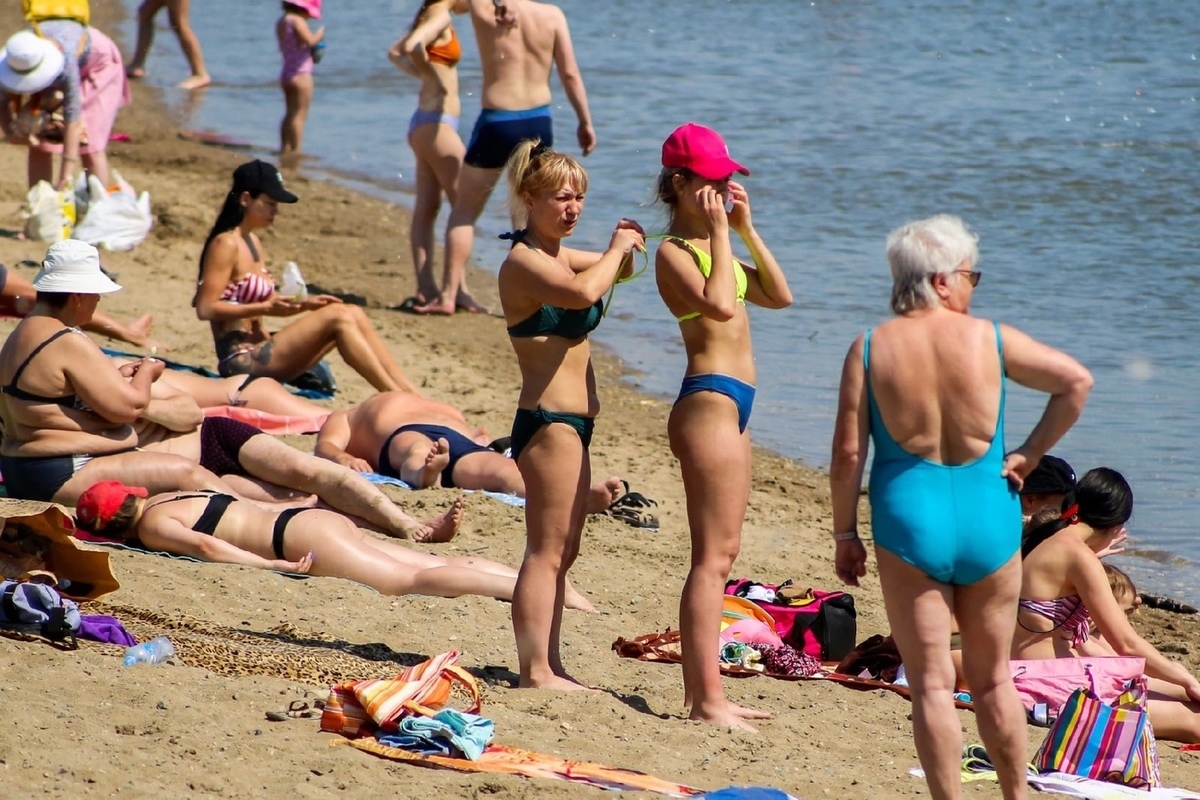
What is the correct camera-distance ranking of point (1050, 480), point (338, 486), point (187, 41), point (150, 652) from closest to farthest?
point (150, 652), point (1050, 480), point (338, 486), point (187, 41)

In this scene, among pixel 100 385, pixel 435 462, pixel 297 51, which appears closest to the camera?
pixel 100 385

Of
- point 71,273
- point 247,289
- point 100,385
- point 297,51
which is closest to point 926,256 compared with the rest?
point 100,385

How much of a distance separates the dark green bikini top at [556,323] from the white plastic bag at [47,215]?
6636 millimetres

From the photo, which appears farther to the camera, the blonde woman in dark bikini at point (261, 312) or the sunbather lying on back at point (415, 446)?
the blonde woman in dark bikini at point (261, 312)

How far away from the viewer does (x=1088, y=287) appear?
36.0 feet

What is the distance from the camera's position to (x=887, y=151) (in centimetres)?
1539

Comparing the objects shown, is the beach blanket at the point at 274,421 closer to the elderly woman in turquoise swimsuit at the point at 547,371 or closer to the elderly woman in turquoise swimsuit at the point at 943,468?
the elderly woman in turquoise swimsuit at the point at 547,371

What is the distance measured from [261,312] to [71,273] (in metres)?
1.97

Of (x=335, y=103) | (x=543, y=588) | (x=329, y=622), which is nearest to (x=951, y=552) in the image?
(x=543, y=588)

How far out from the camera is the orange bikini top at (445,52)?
31.6 ft

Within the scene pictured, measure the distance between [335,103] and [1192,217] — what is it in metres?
10.3

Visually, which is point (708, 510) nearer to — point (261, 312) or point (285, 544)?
point (285, 544)

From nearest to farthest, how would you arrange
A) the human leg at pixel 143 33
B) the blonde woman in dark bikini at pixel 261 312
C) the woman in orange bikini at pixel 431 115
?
the blonde woman in dark bikini at pixel 261 312 → the woman in orange bikini at pixel 431 115 → the human leg at pixel 143 33

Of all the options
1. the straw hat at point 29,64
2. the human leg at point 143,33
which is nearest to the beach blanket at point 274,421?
the straw hat at point 29,64
